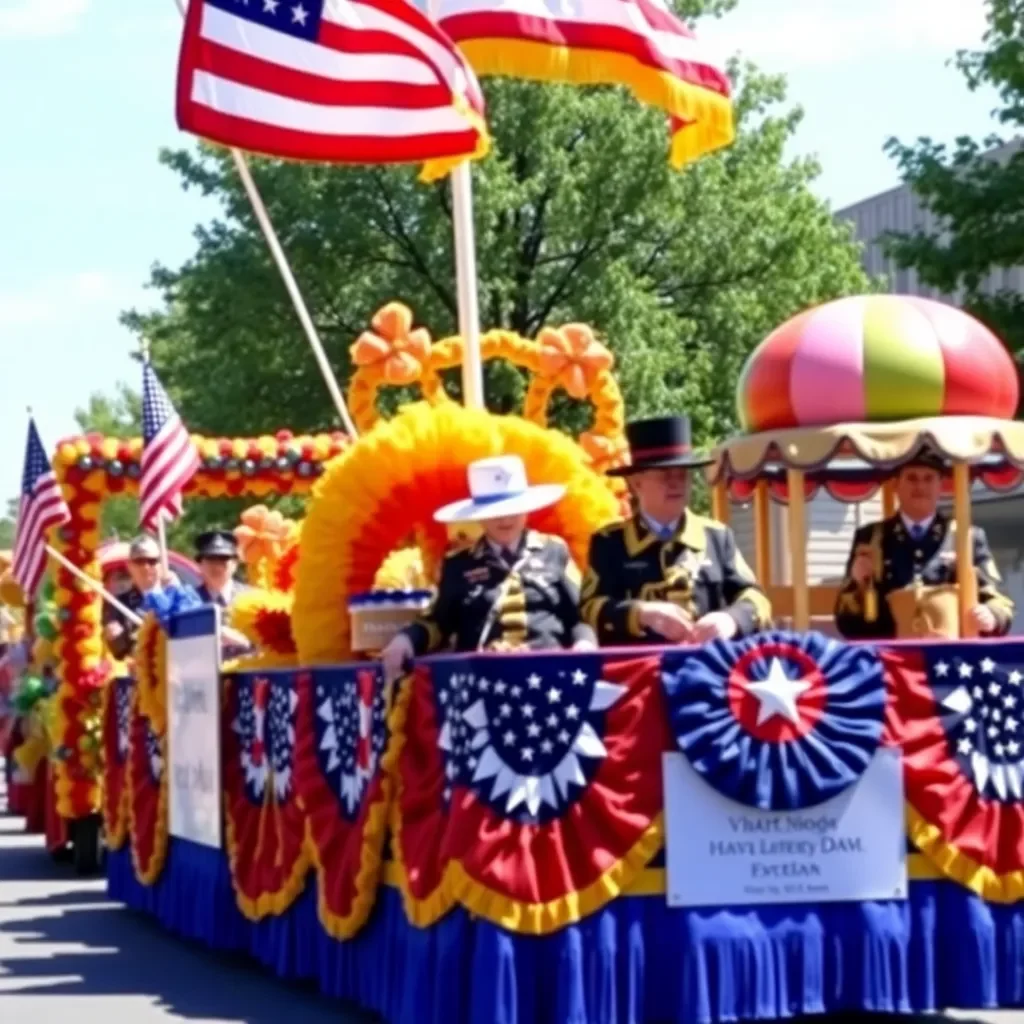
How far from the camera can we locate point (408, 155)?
12609 millimetres

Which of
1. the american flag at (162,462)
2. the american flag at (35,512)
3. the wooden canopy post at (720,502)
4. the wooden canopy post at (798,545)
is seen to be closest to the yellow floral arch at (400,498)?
the wooden canopy post at (720,502)

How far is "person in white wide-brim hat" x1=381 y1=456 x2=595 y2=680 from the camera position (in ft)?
33.8

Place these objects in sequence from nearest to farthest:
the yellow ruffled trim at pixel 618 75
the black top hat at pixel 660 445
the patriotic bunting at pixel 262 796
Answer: the black top hat at pixel 660 445 < the patriotic bunting at pixel 262 796 < the yellow ruffled trim at pixel 618 75

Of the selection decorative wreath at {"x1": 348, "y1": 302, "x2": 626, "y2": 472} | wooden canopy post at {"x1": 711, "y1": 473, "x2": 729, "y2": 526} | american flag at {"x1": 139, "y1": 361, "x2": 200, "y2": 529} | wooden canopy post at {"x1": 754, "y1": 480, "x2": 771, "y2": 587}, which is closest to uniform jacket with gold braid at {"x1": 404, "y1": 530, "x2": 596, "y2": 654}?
wooden canopy post at {"x1": 711, "y1": 473, "x2": 729, "y2": 526}

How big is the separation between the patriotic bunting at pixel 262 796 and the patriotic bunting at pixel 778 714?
2666 mm

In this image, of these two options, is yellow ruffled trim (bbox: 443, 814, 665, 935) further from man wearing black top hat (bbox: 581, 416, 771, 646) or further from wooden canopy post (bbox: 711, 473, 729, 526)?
wooden canopy post (bbox: 711, 473, 729, 526)

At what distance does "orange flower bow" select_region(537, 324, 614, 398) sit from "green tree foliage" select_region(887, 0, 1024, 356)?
14.1 m

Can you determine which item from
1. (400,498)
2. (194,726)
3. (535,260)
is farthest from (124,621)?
(535,260)

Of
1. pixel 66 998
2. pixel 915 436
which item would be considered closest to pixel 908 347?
pixel 915 436

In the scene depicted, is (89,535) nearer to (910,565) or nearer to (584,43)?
(584,43)

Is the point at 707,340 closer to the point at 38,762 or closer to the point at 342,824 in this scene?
the point at 38,762

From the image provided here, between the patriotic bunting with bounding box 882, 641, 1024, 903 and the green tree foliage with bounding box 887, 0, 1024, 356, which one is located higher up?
the green tree foliage with bounding box 887, 0, 1024, 356

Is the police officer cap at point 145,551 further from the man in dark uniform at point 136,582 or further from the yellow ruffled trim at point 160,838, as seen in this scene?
the yellow ruffled trim at point 160,838

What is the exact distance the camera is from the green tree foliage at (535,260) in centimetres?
3644
